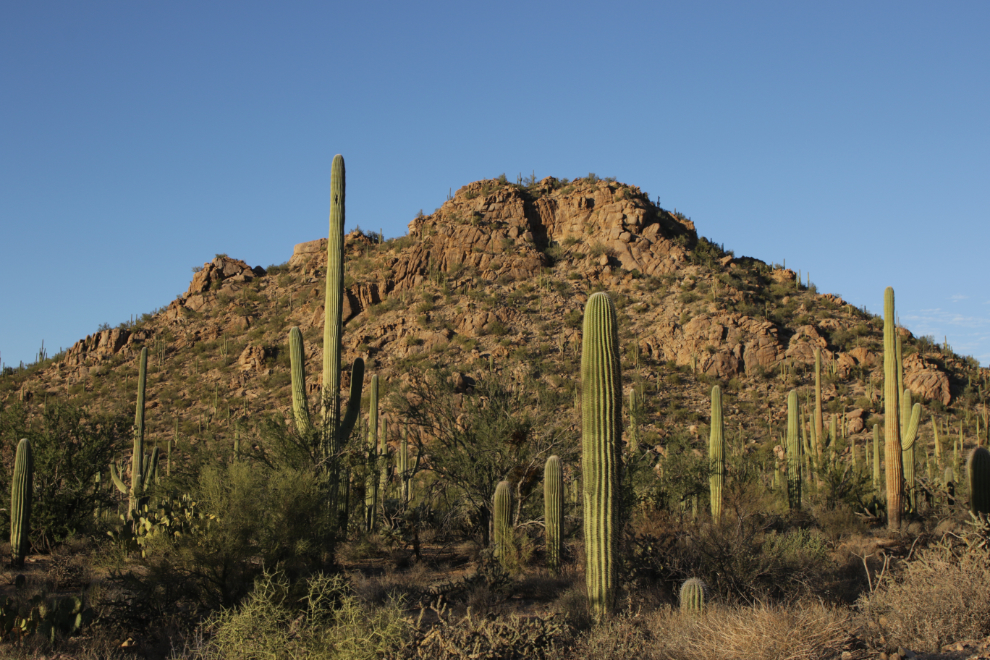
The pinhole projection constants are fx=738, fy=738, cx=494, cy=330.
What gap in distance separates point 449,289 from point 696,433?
664 inches

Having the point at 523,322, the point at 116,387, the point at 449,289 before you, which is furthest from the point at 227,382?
the point at 523,322

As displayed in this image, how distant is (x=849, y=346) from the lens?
34562 mm

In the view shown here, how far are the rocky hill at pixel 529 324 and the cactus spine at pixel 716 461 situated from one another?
9222mm

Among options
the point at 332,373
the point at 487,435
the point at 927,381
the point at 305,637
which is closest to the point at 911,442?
the point at 487,435

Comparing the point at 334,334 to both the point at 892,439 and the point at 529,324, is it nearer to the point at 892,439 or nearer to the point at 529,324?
the point at 892,439

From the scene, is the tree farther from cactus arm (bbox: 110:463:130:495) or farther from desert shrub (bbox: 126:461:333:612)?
cactus arm (bbox: 110:463:130:495)

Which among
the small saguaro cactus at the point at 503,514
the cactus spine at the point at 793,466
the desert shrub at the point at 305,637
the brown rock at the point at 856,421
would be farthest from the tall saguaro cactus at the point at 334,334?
the brown rock at the point at 856,421

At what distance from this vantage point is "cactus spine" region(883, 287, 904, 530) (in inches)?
585

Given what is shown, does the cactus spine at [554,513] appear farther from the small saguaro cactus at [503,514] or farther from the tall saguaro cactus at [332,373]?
the tall saguaro cactus at [332,373]

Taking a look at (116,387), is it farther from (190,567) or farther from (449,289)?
(190,567)

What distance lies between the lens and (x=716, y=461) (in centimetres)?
1645

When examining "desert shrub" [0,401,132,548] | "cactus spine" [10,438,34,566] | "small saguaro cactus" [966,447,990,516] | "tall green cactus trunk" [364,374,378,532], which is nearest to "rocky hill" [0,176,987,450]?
"tall green cactus trunk" [364,374,378,532]

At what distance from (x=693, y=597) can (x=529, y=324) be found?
29.3m

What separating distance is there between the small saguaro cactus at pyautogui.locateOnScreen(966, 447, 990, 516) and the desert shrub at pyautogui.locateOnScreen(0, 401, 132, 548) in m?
15.8
